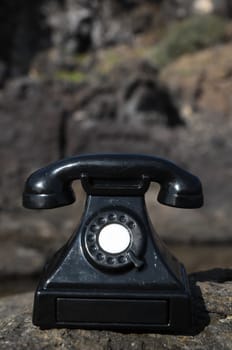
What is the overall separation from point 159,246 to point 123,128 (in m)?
5.52

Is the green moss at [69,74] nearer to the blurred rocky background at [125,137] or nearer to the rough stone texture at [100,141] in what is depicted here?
the blurred rocky background at [125,137]

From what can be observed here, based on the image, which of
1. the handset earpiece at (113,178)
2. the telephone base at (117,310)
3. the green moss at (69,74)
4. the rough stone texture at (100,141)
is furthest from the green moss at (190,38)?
the telephone base at (117,310)

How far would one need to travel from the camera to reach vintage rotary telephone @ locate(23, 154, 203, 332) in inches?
52.6

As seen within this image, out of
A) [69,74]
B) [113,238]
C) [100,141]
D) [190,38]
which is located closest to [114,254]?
[113,238]

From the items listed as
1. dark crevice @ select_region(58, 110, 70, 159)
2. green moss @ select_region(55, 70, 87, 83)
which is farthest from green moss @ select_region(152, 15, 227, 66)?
dark crevice @ select_region(58, 110, 70, 159)

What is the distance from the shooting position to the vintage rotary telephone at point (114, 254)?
1337mm

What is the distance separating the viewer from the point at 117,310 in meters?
1.34

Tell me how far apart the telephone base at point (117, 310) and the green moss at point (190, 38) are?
496 inches

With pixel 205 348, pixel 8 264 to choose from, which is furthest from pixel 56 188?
pixel 8 264

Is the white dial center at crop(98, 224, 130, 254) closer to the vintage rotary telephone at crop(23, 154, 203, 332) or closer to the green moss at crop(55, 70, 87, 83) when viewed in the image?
the vintage rotary telephone at crop(23, 154, 203, 332)

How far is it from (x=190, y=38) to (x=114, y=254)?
14044 millimetres

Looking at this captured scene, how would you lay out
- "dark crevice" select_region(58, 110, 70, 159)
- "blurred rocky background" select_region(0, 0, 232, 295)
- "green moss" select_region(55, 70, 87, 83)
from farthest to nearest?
"green moss" select_region(55, 70, 87, 83) → "dark crevice" select_region(58, 110, 70, 159) → "blurred rocky background" select_region(0, 0, 232, 295)

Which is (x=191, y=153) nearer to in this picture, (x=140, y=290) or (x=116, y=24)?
(x=140, y=290)

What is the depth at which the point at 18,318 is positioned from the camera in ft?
4.98
